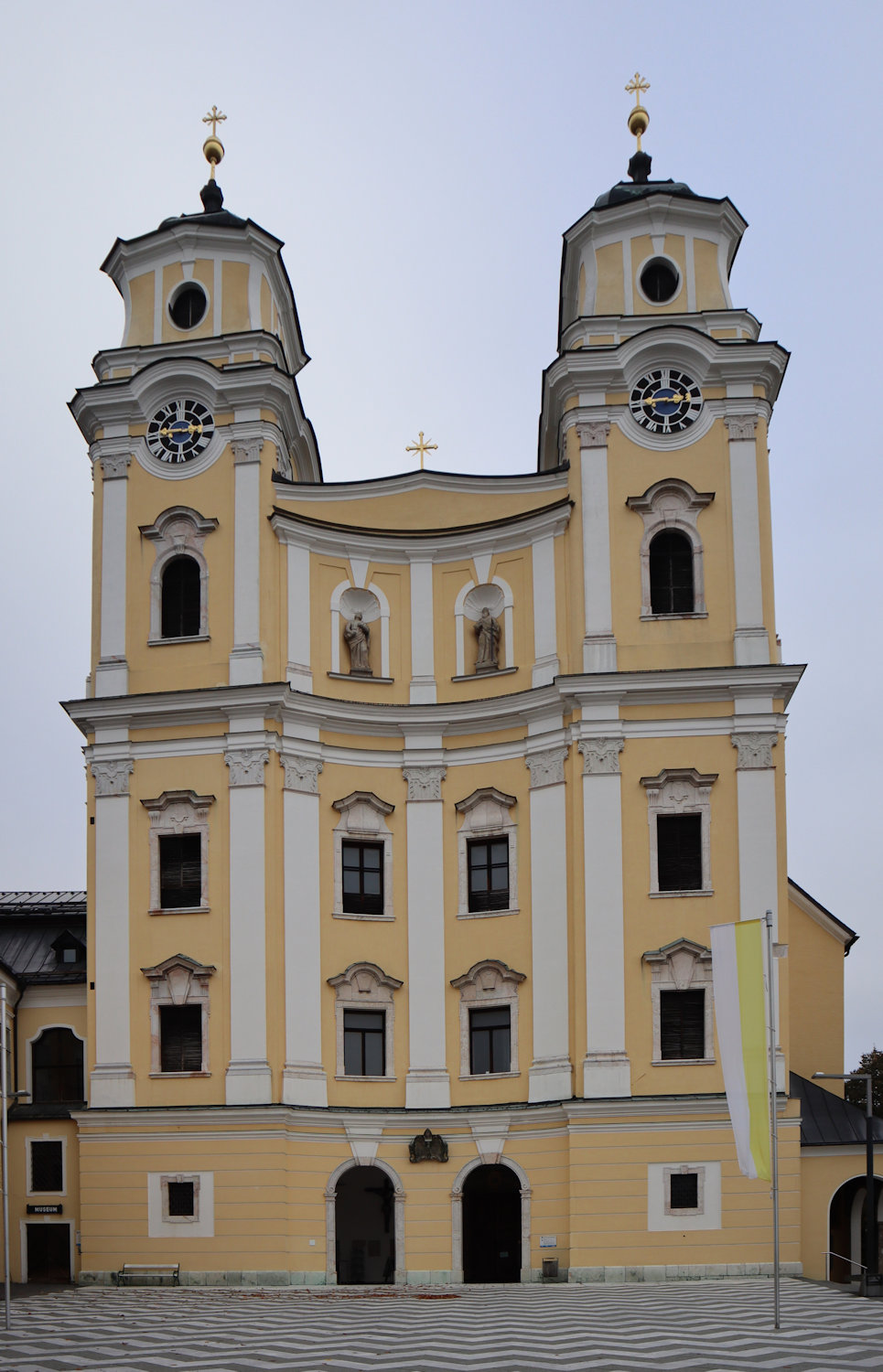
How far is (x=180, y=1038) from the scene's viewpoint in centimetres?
3784

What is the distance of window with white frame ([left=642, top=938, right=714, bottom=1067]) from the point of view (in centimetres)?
3625

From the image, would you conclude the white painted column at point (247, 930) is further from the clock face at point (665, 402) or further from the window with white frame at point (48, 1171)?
the clock face at point (665, 402)

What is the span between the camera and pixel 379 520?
42031mm

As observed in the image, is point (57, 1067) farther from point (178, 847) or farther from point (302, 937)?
point (302, 937)

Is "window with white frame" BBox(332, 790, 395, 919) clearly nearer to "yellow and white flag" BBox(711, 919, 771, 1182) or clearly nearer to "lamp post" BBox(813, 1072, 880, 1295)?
"lamp post" BBox(813, 1072, 880, 1295)

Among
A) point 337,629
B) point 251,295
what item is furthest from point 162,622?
point 251,295

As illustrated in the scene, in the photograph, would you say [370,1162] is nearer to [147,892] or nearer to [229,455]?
[147,892]

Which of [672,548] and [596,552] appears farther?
[672,548]

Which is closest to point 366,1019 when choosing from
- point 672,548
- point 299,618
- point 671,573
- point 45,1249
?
point 45,1249

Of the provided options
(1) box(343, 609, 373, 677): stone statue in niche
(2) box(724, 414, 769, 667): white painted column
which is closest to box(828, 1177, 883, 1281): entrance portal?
(2) box(724, 414, 769, 667): white painted column

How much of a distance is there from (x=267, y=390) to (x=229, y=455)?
6.24 ft

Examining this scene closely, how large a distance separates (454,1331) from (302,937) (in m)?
14.6

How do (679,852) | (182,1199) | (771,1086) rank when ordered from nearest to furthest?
(771,1086) → (182,1199) → (679,852)

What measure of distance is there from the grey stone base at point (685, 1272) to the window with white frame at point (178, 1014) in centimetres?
1009
